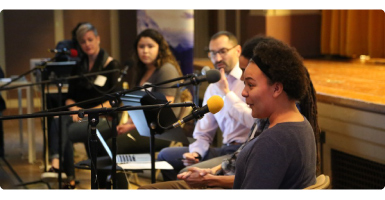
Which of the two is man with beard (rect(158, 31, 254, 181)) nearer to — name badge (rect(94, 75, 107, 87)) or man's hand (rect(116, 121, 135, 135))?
man's hand (rect(116, 121, 135, 135))

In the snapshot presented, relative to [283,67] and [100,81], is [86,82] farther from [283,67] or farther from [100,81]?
[283,67]

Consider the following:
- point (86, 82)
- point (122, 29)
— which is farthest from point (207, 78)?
point (122, 29)

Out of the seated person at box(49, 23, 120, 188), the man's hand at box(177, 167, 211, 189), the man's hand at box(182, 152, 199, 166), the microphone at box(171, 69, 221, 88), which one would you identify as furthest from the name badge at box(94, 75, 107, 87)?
the man's hand at box(177, 167, 211, 189)

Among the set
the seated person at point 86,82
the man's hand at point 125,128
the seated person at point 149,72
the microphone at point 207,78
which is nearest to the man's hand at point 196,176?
the microphone at point 207,78

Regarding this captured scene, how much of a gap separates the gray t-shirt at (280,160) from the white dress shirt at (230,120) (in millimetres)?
1222

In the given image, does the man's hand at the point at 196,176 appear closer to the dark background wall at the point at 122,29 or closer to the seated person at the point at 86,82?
the seated person at the point at 86,82

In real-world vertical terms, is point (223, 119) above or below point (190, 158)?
above

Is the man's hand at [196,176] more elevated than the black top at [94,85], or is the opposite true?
the black top at [94,85]

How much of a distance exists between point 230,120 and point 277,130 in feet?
4.77

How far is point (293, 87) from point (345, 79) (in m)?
3.31

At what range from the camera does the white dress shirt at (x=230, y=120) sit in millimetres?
3223

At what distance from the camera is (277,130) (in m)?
1.92

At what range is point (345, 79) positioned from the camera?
511cm

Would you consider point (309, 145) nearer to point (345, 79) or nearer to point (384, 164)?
point (384, 164)
